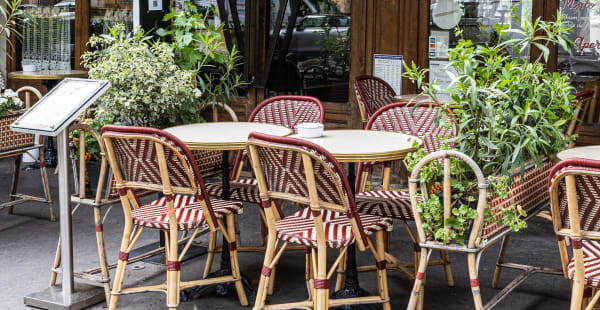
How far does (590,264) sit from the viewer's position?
3193 mm

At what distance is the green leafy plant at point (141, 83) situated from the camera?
4.68 metres

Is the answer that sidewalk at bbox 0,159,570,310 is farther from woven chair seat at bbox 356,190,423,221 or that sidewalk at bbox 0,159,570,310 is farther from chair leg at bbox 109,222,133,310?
woven chair seat at bbox 356,190,423,221

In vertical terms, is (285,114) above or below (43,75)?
below

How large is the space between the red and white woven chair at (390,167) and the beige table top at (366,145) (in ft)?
0.62

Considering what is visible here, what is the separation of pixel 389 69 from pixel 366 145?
10.1ft

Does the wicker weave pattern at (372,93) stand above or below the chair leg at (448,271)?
above

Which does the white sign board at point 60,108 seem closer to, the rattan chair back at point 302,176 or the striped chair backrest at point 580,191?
the rattan chair back at point 302,176

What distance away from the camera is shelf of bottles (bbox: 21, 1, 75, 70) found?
30.3 feet

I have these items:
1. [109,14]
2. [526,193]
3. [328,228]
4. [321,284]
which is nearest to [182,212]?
[328,228]

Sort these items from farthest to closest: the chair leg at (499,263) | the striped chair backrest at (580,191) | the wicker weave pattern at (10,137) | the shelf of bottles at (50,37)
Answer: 1. the shelf of bottles at (50,37)
2. the wicker weave pattern at (10,137)
3. the chair leg at (499,263)
4. the striped chair backrest at (580,191)

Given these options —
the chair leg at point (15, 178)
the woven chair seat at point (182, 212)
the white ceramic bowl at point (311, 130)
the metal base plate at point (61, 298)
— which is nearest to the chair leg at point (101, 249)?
the metal base plate at point (61, 298)

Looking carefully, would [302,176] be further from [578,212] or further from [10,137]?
[10,137]

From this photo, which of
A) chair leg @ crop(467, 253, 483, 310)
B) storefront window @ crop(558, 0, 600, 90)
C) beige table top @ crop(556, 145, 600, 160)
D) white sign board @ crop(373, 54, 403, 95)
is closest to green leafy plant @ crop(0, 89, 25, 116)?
white sign board @ crop(373, 54, 403, 95)

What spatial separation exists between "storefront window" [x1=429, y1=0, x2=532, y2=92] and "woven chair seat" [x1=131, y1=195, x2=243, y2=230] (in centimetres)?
290
